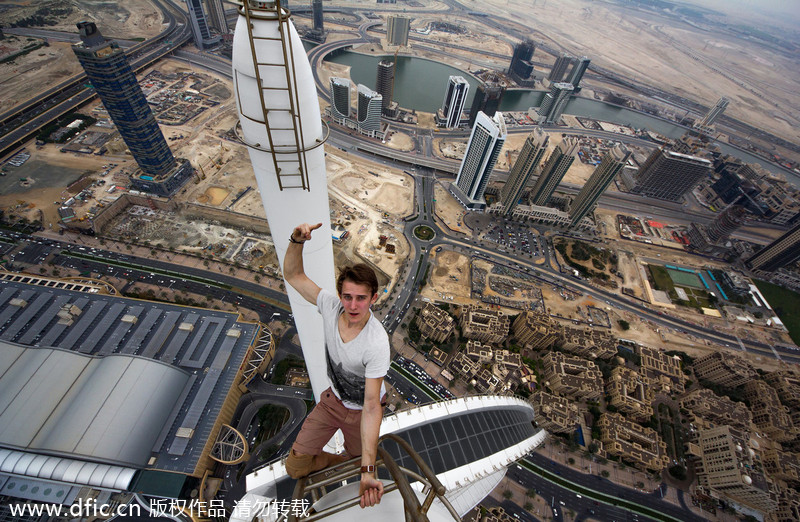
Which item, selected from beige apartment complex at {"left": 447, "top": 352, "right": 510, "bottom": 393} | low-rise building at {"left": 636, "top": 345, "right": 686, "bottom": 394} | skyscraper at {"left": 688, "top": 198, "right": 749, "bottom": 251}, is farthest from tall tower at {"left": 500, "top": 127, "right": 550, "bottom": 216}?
skyscraper at {"left": 688, "top": 198, "right": 749, "bottom": 251}

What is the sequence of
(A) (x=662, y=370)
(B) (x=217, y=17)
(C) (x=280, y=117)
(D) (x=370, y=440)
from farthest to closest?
(B) (x=217, y=17), (A) (x=662, y=370), (C) (x=280, y=117), (D) (x=370, y=440)

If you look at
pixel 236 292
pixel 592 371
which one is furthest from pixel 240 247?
pixel 592 371

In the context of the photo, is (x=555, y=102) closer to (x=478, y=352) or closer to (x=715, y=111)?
(x=715, y=111)

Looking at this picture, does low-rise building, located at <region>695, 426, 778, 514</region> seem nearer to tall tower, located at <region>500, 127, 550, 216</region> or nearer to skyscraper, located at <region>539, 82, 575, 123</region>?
tall tower, located at <region>500, 127, 550, 216</region>

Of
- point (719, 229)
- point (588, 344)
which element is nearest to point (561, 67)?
point (719, 229)

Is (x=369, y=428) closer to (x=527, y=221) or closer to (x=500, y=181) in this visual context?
(x=527, y=221)
